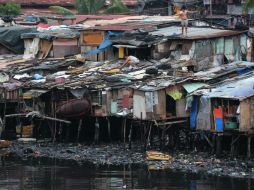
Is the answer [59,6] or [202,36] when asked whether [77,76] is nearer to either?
[202,36]

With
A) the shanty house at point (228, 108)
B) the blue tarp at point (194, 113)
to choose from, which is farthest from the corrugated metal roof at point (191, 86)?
the shanty house at point (228, 108)

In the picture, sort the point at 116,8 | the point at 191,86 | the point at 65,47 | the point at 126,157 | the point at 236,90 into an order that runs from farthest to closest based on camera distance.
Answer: the point at 116,8
the point at 65,47
the point at 191,86
the point at 126,157
the point at 236,90

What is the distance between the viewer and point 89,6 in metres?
58.9

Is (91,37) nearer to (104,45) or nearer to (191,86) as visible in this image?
(104,45)

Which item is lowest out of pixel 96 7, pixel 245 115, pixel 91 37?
pixel 245 115

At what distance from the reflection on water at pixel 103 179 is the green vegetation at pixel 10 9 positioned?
22.9 m

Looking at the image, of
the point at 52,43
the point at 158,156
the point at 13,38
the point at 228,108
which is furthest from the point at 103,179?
the point at 13,38

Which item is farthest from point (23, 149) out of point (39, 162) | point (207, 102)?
point (207, 102)

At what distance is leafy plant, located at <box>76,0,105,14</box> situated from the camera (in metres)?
58.3

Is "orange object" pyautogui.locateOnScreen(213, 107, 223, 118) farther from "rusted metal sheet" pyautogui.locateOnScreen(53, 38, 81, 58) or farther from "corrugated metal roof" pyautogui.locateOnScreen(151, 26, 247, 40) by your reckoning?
"rusted metal sheet" pyautogui.locateOnScreen(53, 38, 81, 58)

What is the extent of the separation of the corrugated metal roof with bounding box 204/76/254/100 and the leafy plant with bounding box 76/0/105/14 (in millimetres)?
20408

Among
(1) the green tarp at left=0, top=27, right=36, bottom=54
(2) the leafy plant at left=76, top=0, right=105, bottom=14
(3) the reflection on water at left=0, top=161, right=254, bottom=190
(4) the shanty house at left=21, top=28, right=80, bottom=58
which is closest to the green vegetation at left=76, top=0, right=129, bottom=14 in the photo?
(2) the leafy plant at left=76, top=0, right=105, bottom=14

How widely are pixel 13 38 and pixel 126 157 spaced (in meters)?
14.6

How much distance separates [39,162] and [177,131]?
5705 mm
